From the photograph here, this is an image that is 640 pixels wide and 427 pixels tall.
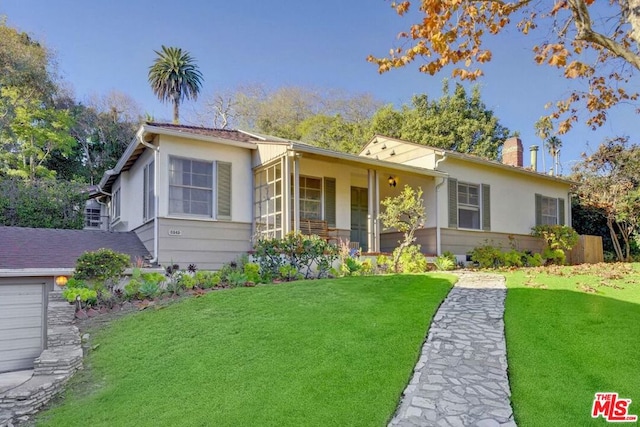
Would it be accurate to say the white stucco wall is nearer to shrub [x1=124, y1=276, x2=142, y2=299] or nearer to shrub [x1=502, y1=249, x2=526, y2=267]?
shrub [x1=502, y1=249, x2=526, y2=267]

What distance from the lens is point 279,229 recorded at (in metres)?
10.7

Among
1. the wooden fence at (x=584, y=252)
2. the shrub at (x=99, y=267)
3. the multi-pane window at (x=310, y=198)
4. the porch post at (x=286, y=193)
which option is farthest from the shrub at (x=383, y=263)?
the wooden fence at (x=584, y=252)

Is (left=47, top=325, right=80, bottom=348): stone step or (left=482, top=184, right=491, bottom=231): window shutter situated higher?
(left=482, top=184, right=491, bottom=231): window shutter

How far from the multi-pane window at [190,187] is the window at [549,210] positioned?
12.5 meters

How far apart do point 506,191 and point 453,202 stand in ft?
9.70

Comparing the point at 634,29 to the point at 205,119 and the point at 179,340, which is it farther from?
the point at 205,119

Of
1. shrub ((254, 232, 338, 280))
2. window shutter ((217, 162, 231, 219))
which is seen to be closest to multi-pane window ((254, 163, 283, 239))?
window shutter ((217, 162, 231, 219))

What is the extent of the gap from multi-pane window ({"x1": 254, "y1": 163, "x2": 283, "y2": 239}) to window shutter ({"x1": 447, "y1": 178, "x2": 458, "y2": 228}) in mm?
5747

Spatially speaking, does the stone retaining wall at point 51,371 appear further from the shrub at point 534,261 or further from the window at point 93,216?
the window at point 93,216

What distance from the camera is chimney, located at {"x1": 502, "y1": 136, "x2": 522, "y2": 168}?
684 inches

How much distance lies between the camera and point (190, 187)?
401 inches

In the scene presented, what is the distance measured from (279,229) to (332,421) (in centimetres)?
739

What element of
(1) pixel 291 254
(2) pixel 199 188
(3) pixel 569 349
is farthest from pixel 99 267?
(3) pixel 569 349

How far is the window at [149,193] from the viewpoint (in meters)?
10.2
